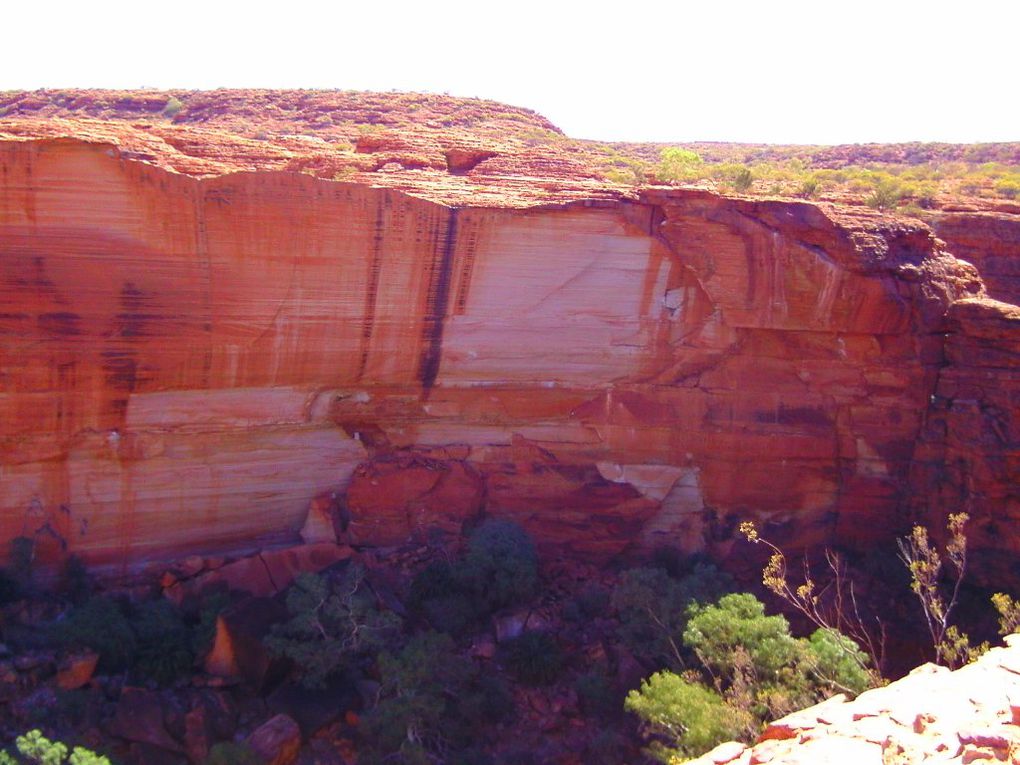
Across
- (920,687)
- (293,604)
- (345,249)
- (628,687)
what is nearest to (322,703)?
(293,604)

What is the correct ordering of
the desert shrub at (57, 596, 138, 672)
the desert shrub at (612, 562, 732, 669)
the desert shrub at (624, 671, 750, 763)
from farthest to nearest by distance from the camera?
the desert shrub at (612, 562, 732, 669) < the desert shrub at (57, 596, 138, 672) < the desert shrub at (624, 671, 750, 763)

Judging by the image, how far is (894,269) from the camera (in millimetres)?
13242

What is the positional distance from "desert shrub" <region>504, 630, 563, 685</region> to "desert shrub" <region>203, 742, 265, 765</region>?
3.35 meters

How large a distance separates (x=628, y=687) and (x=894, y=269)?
7182 mm

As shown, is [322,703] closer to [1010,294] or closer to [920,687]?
[920,687]

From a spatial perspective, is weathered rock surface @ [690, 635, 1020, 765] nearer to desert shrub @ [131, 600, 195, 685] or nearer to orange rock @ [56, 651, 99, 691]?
desert shrub @ [131, 600, 195, 685]

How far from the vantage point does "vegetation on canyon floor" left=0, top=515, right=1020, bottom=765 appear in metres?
9.59

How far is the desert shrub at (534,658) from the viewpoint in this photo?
11.4 meters

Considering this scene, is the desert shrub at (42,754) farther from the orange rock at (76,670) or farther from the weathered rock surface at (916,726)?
the weathered rock surface at (916,726)

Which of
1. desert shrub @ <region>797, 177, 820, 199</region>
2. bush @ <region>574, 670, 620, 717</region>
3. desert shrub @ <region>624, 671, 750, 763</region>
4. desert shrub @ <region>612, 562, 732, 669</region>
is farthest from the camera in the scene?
desert shrub @ <region>797, 177, 820, 199</region>

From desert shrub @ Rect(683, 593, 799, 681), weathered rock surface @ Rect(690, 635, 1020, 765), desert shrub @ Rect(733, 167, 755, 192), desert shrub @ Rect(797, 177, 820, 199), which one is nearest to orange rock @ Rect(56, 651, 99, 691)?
desert shrub @ Rect(683, 593, 799, 681)

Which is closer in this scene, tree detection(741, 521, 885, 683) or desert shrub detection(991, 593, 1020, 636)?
desert shrub detection(991, 593, 1020, 636)

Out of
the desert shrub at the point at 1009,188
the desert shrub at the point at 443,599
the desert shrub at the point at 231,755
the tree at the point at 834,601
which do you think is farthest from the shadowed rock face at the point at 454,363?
the desert shrub at the point at 1009,188

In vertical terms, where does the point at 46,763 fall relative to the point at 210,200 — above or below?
below
